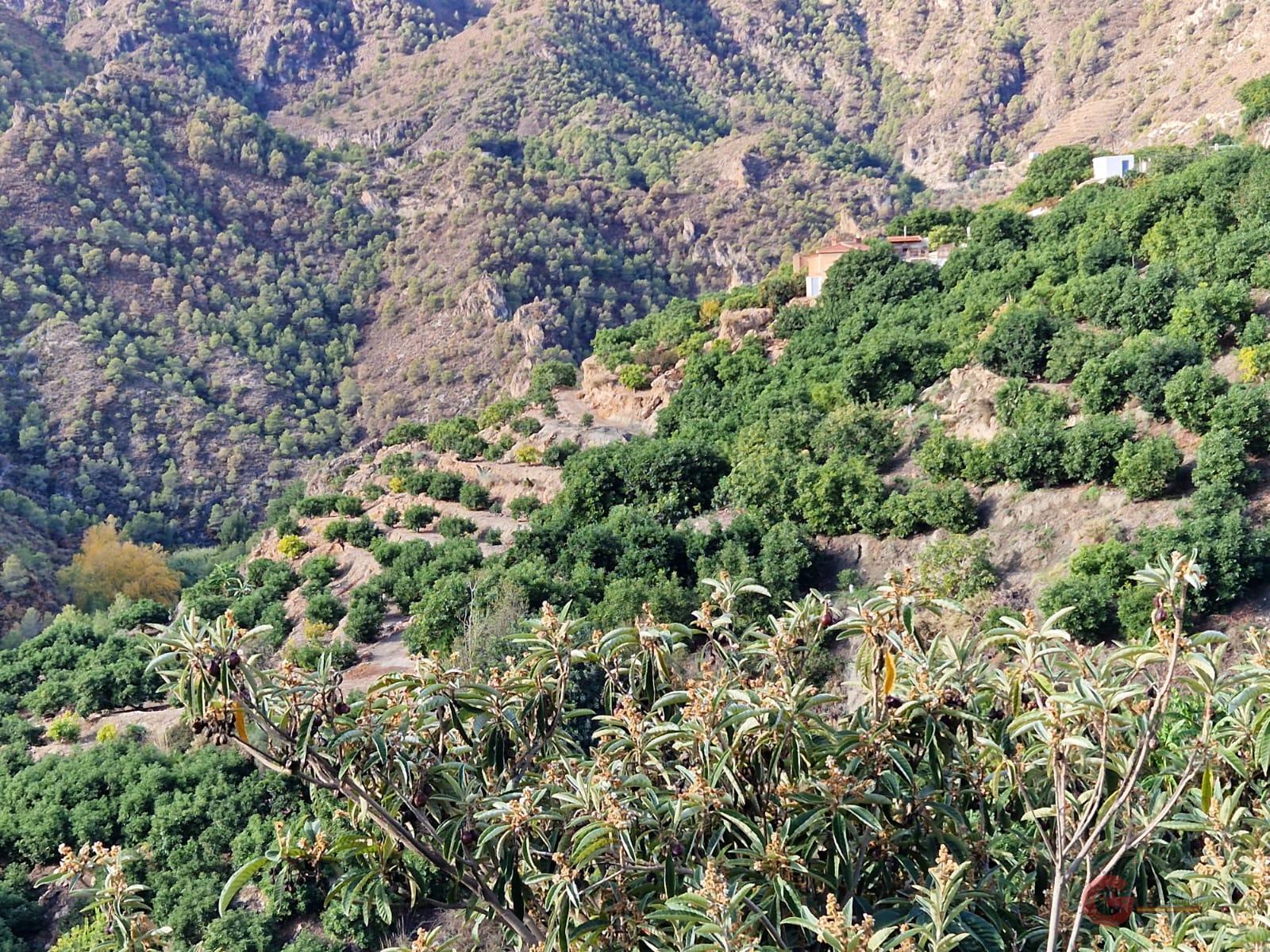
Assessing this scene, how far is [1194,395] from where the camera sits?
52.1ft

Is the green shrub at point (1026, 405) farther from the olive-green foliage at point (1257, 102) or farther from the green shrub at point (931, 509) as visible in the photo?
the olive-green foliage at point (1257, 102)

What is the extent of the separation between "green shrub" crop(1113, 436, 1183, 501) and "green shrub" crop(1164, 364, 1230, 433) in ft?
2.48

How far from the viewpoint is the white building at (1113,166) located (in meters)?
31.7

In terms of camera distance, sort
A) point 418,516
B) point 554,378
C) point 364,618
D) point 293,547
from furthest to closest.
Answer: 1. point 554,378
2. point 293,547
3. point 418,516
4. point 364,618

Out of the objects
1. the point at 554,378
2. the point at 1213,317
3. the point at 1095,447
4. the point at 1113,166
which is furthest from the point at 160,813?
the point at 1113,166

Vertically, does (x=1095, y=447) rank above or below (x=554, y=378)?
above

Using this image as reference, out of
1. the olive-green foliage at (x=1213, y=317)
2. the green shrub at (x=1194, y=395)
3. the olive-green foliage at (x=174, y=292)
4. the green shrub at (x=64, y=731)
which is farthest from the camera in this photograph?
the olive-green foliage at (x=174, y=292)

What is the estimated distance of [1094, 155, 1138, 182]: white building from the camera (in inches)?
1249

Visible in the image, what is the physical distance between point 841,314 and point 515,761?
2524 cm

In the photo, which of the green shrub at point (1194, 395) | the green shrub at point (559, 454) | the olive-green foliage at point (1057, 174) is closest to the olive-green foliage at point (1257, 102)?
the olive-green foliage at point (1057, 174)

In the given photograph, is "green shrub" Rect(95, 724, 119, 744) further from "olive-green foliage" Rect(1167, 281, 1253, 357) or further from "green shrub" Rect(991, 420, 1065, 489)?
"olive-green foliage" Rect(1167, 281, 1253, 357)
